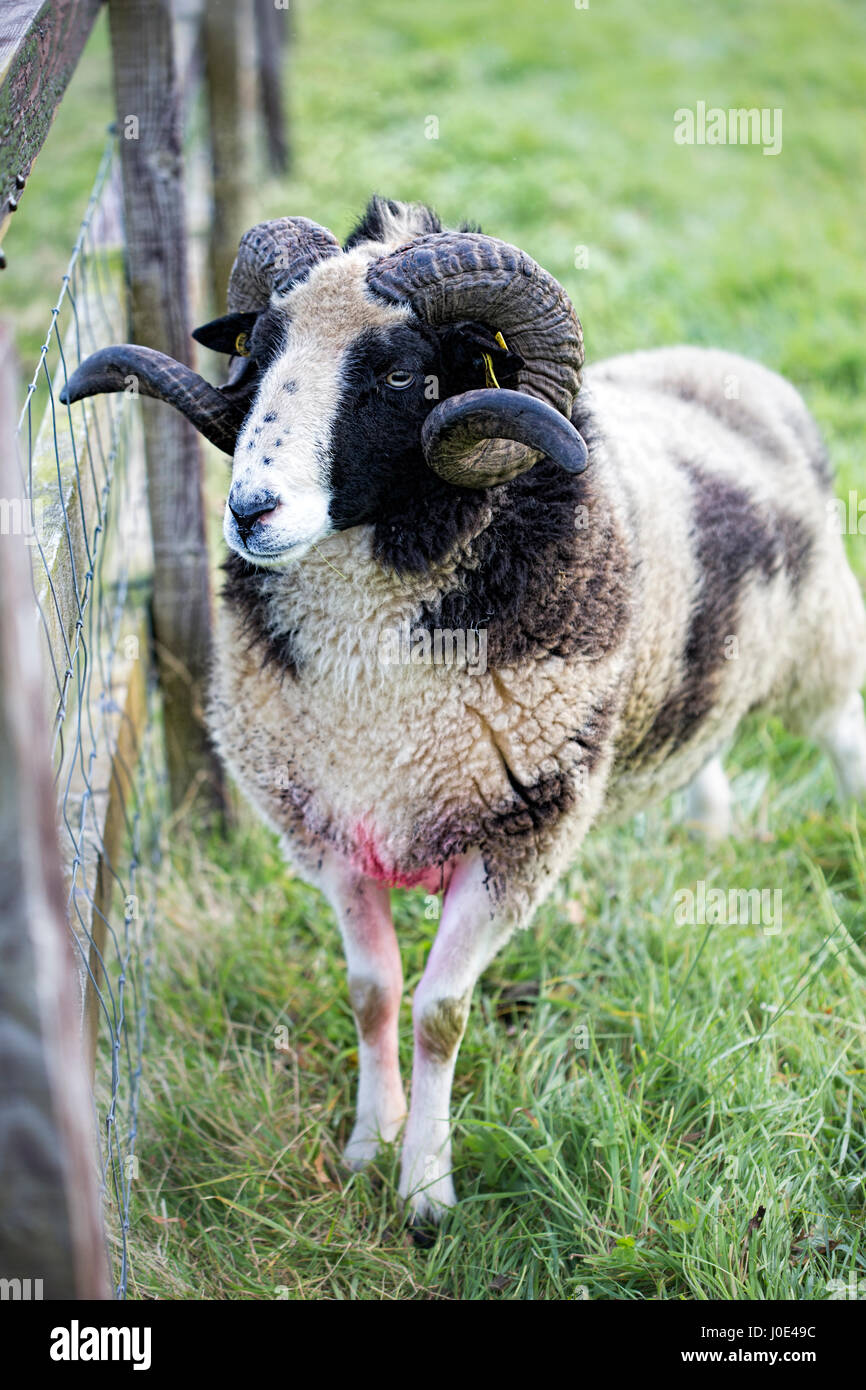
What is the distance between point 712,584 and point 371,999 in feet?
4.37

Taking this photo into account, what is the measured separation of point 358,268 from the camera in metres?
2.34

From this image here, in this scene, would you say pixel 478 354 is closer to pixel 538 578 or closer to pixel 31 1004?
pixel 538 578

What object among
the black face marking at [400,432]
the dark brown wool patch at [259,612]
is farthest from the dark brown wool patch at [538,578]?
the dark brown wool patch at [259,612]

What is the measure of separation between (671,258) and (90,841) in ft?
18.6

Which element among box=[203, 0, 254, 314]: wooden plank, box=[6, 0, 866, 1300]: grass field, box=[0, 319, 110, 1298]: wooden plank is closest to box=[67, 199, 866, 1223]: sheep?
box=[6, 0, 866, 1300]: grass field

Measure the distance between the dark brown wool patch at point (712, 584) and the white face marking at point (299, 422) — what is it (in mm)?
1138

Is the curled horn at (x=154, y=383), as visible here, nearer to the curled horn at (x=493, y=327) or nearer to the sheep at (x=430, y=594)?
the sheep at (x=430, y=594)

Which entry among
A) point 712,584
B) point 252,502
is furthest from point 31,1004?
point 712,584

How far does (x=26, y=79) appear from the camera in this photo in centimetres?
206

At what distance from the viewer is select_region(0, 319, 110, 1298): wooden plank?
1.12m

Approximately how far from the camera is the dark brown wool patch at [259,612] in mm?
2551

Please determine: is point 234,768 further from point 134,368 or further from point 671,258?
point 671,258

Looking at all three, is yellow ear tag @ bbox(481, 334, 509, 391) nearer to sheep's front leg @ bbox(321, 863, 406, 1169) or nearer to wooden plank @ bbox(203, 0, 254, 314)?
sheep's front leg @ bbox(321, 863, 406, 1169)
